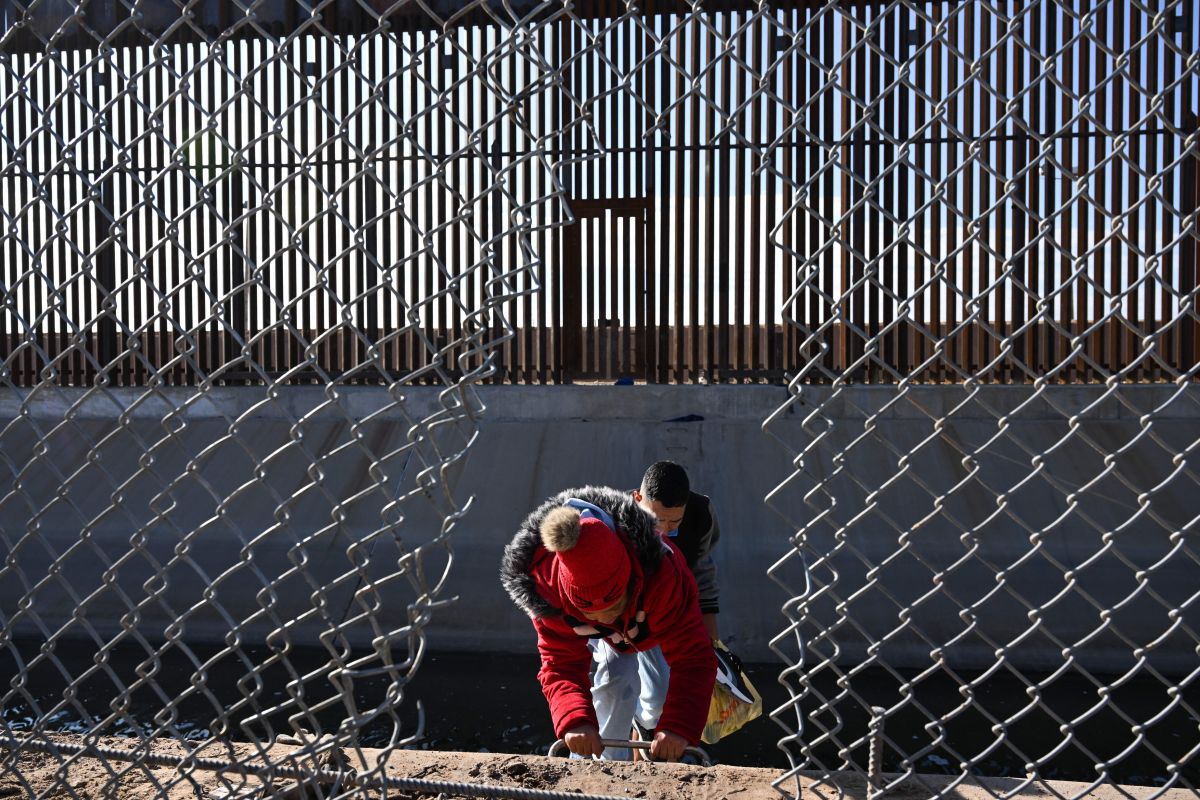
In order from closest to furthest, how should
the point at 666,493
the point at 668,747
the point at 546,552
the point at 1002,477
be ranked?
the point at 668,747 < the point at 546,552 < the point at 666,493 < the point at 1002,477

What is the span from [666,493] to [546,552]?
29.8 inches

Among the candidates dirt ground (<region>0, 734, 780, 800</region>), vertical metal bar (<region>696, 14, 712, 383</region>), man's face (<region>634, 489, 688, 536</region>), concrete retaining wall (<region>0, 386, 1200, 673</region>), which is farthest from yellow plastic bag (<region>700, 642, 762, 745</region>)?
vertical metal bar (<region>696, 14, 712, 383</region>)

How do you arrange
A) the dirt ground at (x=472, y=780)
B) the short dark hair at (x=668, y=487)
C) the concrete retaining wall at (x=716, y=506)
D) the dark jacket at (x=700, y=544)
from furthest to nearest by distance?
the concrete retaining wall at (x=716, y=506) < the dark jacket at (x=700, y=544) < the short dark hair at (x=668, y=487) < the dirt ground at (x=472, y=780)

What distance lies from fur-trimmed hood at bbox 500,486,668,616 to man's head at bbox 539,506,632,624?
8cm

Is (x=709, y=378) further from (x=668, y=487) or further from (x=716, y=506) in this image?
(x=668, y=487)

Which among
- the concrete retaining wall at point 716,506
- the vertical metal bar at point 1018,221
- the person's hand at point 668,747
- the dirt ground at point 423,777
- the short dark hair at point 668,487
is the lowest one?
the concrete retaining wall at point 716,506

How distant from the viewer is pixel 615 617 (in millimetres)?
2455

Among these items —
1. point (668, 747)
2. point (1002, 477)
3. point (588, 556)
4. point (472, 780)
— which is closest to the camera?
point (472, 780)

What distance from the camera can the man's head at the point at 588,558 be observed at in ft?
7.18

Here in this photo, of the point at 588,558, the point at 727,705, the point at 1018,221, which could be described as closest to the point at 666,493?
the point at 727,705

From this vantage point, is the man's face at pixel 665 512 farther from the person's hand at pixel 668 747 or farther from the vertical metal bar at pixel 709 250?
the vertical metal bar at pixel 709 250

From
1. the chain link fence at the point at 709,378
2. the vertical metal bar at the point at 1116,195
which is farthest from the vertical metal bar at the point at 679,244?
the vertical metal bar at the point at 1116,195

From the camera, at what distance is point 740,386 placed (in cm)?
756

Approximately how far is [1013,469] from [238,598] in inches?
214
